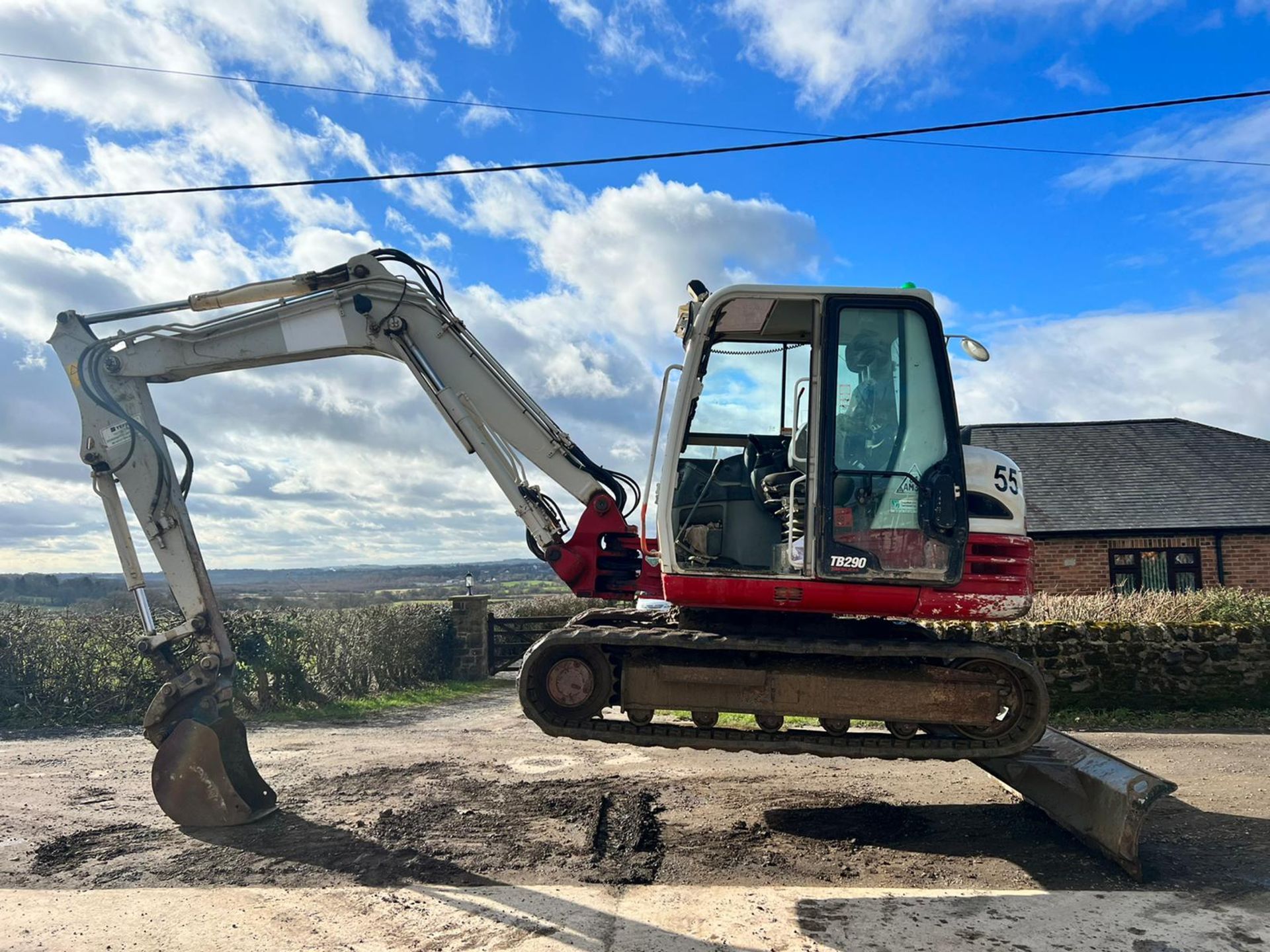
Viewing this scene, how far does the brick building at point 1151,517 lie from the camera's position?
19219mm

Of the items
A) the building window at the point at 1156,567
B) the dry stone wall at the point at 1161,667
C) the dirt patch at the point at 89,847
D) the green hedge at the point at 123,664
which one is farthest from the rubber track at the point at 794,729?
the building window at the point at 1156,567

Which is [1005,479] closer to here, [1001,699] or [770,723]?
[1001,699]

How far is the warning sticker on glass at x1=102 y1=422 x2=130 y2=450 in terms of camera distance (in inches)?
267

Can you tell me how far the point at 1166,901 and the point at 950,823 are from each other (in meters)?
1.72

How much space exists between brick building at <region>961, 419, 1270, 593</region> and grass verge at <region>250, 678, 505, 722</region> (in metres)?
11.9

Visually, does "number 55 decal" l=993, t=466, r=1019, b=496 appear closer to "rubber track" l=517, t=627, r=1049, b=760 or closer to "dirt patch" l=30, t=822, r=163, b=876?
"rubber track" l=517, t=627, r=1049, b=760

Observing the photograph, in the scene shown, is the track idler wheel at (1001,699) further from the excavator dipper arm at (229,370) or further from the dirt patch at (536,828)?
the excavator dipper arm at (229,370)

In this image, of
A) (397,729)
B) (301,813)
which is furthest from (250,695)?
(301,813)

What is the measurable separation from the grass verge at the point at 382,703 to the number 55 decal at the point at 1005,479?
9396 mm

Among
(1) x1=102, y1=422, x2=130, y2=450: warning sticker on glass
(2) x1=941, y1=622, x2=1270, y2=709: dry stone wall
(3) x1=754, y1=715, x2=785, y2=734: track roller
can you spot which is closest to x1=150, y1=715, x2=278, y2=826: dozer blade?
(1) x1=102, y1=422, x2=130, y2=450: warning sticker on glass

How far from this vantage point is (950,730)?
5.70 metres

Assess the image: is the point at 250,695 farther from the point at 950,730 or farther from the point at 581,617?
the point at 950,730

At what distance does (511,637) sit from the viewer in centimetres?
1702

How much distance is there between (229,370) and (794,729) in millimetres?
4911
